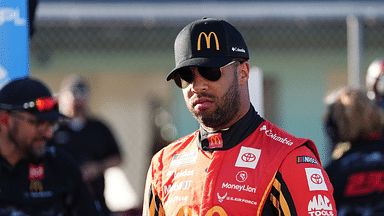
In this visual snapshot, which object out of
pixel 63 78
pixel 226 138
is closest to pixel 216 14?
pixel 63 78

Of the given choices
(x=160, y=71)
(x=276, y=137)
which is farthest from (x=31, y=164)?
(x=160, y=71)

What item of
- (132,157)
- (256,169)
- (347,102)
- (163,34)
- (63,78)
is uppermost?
(163,34)

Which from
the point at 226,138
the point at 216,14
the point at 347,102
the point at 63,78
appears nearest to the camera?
the point at 226,138

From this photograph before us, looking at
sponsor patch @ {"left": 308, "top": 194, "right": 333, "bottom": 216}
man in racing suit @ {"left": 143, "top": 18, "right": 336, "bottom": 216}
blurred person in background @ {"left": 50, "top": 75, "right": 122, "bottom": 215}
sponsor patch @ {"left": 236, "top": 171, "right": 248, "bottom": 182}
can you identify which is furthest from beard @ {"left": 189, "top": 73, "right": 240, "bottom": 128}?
blurred person in background @ {"left": 50, "top": 75, "right": 122, "bottom": 215}

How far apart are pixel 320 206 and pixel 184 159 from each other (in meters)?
0.65

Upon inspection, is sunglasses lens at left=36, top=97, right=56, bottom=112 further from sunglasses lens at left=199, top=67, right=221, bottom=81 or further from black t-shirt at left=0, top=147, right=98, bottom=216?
sunglasses lens at left=199, top=67, right=221, bottom=81

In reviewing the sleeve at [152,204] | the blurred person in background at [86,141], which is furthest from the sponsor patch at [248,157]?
the blurred person in background at [86,141]

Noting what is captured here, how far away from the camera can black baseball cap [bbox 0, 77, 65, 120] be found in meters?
2.86

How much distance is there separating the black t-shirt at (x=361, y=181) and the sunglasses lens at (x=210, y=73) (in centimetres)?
153

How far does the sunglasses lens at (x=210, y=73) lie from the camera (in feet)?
6.73

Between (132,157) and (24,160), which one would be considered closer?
(24,160)

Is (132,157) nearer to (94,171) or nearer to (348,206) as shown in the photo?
(94,171)

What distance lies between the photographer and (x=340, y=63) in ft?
25.6

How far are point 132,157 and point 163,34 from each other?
193cm
